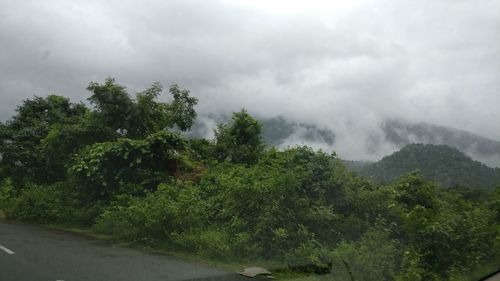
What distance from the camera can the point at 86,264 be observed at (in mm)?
10625

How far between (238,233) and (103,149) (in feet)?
26.8

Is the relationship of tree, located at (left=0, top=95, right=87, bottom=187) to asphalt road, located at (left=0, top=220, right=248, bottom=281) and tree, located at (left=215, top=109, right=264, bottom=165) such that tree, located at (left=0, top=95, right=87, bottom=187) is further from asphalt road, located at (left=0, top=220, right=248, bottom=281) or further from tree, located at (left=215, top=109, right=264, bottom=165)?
asphalt road, located at (left=0, top=220, right=248, bottom=281)

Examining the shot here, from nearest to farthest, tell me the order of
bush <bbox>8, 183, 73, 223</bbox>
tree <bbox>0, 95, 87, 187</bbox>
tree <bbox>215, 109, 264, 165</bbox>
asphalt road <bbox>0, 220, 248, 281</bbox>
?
asphalt road <bbox>0, 220, 248, 281</bbox> < bush <bbox>8, 183, 73, 223</bbox> < tree <bbox>215, 109, 264, 165</bbox> < tree <bbox>0, 95, 87, 187</bbox>

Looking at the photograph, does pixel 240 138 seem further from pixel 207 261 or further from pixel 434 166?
pixel 434 166

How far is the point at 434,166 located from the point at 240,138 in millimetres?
11558

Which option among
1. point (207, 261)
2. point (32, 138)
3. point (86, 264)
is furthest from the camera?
point (32, 138)

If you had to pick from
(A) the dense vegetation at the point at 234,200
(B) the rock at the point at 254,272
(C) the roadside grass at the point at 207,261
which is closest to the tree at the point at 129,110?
(A) the dense vegetation at the point at 234,200

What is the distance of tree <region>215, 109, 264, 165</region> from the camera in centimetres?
2187

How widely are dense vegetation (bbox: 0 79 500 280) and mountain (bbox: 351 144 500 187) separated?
9.08 feet

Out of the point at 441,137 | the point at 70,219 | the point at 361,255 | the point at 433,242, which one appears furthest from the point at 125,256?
the point at 441,137

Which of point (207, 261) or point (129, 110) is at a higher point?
point (129, 110)

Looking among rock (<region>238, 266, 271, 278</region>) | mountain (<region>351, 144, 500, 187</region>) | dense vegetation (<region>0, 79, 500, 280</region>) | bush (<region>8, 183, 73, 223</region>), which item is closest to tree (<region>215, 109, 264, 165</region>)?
dense vegetation (<region>0, 79, 500, 280</region>)

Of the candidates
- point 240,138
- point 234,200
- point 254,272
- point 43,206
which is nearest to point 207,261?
point 254,272

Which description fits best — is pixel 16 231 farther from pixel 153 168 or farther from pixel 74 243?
pixel 153 168
